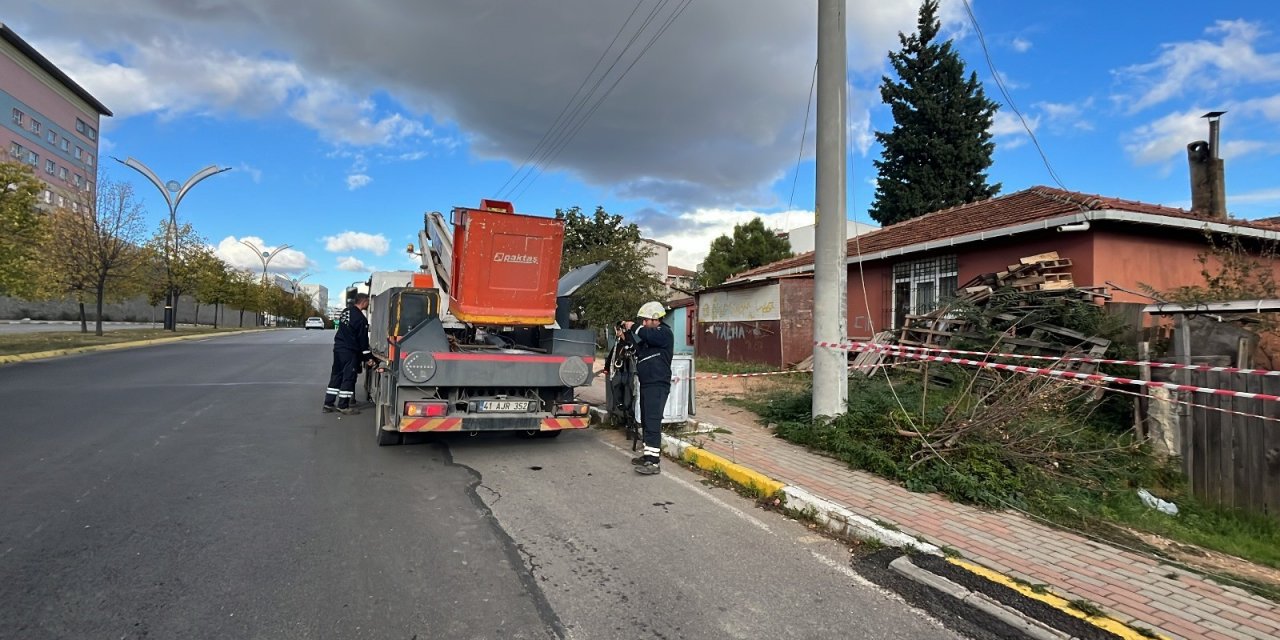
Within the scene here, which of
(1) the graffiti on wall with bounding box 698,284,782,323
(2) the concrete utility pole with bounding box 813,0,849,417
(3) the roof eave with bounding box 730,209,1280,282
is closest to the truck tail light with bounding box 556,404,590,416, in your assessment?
(2) the concrete utility pole with bounding box 813,0,849,417

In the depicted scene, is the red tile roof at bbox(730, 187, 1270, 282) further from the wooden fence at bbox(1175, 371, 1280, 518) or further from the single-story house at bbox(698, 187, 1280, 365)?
the wooden fence at bbox(1175, 371, 1280, 518)

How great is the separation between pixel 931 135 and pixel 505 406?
24.9m

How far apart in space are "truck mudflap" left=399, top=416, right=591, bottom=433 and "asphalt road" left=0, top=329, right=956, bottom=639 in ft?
1.14

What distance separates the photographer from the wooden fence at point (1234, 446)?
5402 millimetres

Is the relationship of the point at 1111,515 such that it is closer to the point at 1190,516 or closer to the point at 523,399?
the point at 1190,516

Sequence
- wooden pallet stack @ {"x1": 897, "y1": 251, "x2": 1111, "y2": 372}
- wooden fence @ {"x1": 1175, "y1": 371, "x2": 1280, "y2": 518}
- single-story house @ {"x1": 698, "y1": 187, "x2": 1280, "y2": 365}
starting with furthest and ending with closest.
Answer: single-story house @ {"x1": 698, "y1": 187, "x2": 1280, "y2": 365} → wooden pallet stack @ {"x1": 897, "y1": 251, "x2": 1111, "y2": 372} → wooden fence @ {"x1": 1175, "y1": 371, "x2": 1280, "y2": 518}

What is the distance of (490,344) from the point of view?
26.8 feet

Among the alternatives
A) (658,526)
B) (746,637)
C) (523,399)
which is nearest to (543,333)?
(523,399)

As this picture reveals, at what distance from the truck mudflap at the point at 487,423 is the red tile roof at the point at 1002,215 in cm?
546

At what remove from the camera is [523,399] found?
7.30 metres

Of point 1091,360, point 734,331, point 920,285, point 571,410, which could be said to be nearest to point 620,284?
point 734,331

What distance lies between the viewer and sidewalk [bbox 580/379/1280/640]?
3.52 metres

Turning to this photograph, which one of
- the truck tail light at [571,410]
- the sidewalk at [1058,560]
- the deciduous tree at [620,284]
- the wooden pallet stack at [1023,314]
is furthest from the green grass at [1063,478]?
the deciduous tree at [620,284]

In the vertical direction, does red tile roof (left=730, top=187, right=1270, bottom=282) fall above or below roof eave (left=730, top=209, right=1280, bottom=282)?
above
